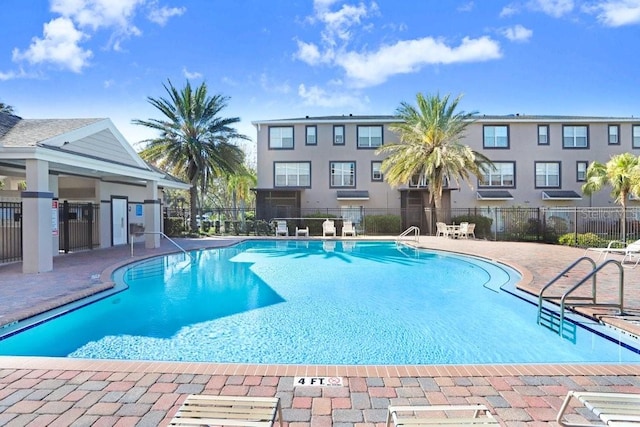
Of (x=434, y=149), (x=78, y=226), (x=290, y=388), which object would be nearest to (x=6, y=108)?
(x=78, y=226)

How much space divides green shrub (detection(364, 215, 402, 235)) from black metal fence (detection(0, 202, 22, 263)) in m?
18.5

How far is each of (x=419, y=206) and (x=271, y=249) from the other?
13.2m

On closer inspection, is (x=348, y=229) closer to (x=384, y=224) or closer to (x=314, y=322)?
(x=384, y=224)

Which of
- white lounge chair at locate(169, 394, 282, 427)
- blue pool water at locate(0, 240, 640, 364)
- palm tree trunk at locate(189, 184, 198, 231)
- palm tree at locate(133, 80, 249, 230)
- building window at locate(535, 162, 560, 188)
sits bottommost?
blue pool water at locate(0, 240, 640, 364)

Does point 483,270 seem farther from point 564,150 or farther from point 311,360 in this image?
point 564,150

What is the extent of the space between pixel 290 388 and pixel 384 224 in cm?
2247

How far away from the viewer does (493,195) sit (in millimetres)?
26781

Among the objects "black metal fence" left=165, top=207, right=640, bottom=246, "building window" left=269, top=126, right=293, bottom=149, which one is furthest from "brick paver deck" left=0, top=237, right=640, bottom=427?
"building window" left=269, top=126, right=293, bottom=149

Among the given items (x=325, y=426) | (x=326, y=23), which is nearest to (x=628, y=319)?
(x=325, y=426)

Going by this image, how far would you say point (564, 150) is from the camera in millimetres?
27438

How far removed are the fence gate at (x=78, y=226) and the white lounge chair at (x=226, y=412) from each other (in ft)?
49.7

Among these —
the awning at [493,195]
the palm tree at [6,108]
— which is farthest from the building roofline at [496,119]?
the palm tree at [6,108]

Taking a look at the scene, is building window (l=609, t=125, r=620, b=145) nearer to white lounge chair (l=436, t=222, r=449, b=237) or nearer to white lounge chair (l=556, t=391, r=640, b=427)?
white lounge chair (l=436, t=222, r=449, b=237)

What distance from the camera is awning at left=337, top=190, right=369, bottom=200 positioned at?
26.8m
